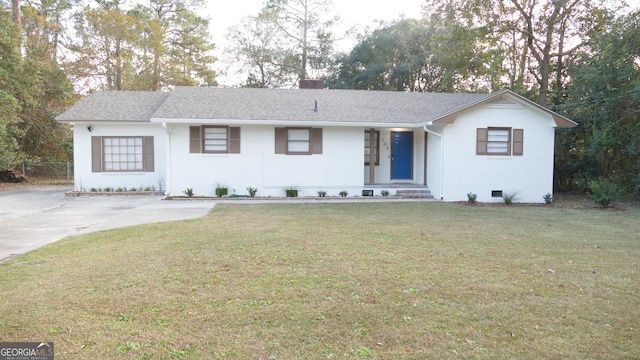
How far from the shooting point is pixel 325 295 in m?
4.37

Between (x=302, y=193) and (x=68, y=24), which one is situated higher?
(x=68, y=24)

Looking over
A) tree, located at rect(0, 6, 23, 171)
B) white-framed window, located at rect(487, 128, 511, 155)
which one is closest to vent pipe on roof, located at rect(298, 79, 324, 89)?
white-framed window, located at rect(487, 128, 511, 155)

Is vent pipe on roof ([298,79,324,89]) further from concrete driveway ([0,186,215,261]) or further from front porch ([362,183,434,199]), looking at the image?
concrete driveway ([0,186,215,261])

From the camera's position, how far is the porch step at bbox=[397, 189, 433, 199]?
48.9 ft

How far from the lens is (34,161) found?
2095 cm

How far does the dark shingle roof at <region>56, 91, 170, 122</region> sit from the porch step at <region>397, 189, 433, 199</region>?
9.55m

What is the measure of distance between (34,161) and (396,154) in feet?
58.1

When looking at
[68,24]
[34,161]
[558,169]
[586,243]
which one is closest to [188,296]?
[586,243]

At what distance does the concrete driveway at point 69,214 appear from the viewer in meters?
7.57

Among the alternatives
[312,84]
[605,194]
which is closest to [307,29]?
[312,84]

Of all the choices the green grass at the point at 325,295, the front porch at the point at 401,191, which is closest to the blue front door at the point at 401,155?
the front porch at the point at 401,191

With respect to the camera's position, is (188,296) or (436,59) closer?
(188,296)

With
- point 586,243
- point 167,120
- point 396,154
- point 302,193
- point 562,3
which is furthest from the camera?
point 562,3

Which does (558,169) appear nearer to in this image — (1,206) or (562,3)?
(562,3)
